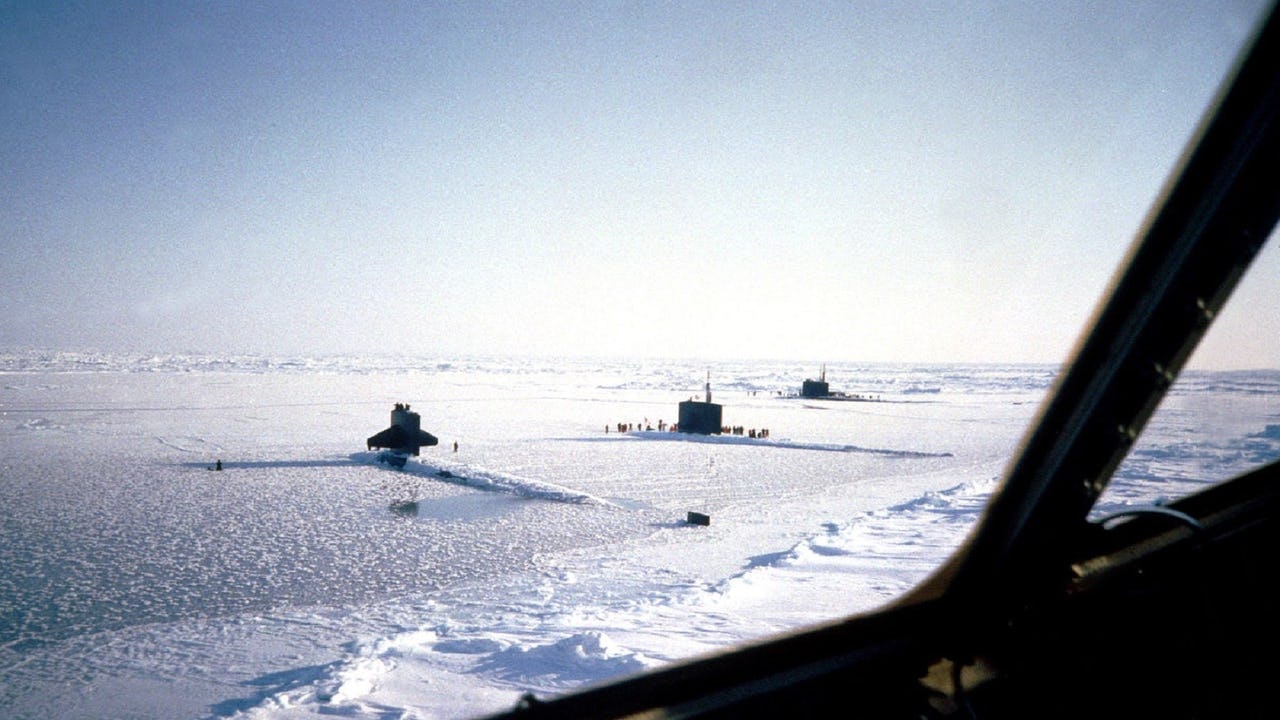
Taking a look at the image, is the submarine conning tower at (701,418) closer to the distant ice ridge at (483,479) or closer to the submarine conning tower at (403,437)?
the submarine conning tower at (403,437)

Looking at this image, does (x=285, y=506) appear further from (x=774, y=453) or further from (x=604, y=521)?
(x=774, y=453)

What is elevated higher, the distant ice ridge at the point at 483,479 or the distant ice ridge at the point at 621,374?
the distant ice ridge at the point at 621,374

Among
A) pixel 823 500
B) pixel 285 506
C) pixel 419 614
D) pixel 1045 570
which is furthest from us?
pixel 823 500

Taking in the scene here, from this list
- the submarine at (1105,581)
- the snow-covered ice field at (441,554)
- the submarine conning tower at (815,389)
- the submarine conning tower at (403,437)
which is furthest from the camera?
the submarine conning tower at (815,389)

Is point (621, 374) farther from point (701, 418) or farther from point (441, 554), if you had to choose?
point (441, 554)

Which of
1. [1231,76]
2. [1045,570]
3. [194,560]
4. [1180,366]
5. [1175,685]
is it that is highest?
[1231,76]

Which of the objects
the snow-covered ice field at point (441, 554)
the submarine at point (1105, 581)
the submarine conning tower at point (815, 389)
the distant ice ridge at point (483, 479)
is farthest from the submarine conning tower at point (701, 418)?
the submarine conning tower at point (815, 389)

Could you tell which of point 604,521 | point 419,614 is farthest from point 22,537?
point 604,521
